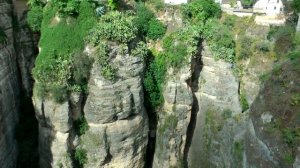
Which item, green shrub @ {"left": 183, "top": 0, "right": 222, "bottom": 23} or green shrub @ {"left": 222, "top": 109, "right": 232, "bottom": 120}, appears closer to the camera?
green shrub @ {"left": 222, "top": 109, "right": 232, "bottom": 120}

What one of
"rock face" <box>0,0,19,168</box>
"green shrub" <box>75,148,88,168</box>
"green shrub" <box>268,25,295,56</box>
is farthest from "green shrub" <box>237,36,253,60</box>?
"rock face" <box>0,0,19,168</box>

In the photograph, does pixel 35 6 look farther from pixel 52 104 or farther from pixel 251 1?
pixel 251 1

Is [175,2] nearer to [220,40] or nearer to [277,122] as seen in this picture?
[220,40]

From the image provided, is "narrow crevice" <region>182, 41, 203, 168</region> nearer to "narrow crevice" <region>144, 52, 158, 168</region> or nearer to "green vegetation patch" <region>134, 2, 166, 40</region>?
"narrow crevice" <region>144, 52, 158, 168</region>

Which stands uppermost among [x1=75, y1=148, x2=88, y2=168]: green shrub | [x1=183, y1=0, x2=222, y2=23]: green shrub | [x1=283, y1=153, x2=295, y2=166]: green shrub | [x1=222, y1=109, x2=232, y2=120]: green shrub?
[x1=183, y1=0, x2=222, y2=23]: green shrub

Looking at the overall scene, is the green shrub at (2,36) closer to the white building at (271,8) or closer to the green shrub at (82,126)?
the green shrub at (82,126)

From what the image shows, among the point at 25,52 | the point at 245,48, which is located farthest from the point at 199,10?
the point at 25,52

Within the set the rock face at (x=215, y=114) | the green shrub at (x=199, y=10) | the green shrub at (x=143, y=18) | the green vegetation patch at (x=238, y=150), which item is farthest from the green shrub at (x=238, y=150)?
the green shrub at (x=143, y=18)

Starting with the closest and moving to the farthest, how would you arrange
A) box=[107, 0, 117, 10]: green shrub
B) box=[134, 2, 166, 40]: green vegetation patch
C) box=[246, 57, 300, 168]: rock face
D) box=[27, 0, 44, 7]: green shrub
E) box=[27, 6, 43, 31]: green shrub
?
1. box=[246, 57, 300, 168]: rock face
2. box=[107, 0, 117, 10]: green shrub
3. box=[27, 0, 44, 7]: green shrub
4. box=[27, 6, 43, 31]: green shrub
5. box=[134, 2, 166, 40]: green vegetation patch

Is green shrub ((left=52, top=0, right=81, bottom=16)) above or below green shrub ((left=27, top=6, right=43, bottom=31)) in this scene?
above
